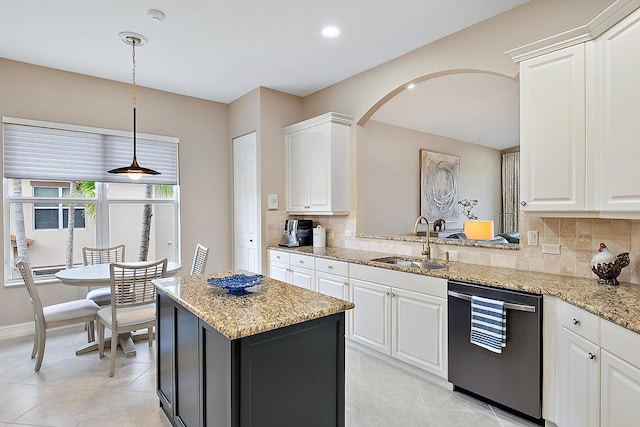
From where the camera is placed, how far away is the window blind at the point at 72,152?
367 cm

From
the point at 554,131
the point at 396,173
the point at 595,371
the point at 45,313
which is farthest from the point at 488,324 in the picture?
the point at 396,173

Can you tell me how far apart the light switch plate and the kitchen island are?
2470mm

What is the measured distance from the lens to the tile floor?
2.29 m

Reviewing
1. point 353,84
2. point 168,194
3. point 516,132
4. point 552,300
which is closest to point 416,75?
point 353,84

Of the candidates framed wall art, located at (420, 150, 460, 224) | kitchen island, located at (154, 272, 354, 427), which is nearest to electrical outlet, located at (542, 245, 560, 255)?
kitchen island, located at (154, 272, 354, 427)

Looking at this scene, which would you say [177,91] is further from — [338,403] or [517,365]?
[517,365]

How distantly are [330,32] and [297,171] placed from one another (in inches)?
68.8

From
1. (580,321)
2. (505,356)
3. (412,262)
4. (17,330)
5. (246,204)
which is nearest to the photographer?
(580,321)

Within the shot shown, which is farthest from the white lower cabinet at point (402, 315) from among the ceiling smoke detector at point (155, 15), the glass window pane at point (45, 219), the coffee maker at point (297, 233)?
the glass window pane at point (45, 219)

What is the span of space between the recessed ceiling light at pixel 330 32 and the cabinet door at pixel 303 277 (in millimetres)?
2258

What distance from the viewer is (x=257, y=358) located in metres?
1.50

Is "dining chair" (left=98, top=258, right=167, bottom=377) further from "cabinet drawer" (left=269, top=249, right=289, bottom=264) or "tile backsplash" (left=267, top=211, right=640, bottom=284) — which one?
"tile backsplash" (left=267, top=211, right=640, bottom=284)

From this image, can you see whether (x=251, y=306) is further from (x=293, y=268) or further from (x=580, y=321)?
(x=293, y=268)

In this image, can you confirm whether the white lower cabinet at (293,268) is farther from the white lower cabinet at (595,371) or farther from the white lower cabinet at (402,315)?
the white lower cabinet at (595,371)
